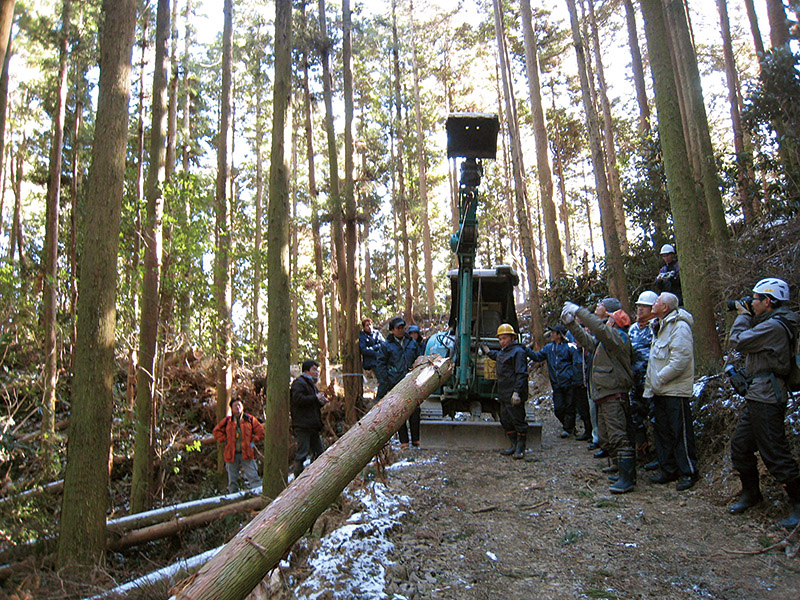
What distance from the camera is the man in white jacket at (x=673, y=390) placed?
6.12m

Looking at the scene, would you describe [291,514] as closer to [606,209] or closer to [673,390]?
Result: [673,390]

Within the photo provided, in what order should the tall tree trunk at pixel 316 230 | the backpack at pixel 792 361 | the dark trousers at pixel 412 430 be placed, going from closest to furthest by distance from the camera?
the backpack at pixel 792 361 < the dark trousers at pixel 412 430 < the tall tree trunk at pixel 316 230

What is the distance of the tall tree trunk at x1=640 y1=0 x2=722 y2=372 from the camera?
25.7 feet

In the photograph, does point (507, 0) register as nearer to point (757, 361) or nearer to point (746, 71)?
point (746, 71)

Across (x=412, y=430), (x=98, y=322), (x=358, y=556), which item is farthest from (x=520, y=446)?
(x=98, y=322)

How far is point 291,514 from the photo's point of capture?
145 inches

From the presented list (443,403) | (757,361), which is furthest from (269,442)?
(757,361)

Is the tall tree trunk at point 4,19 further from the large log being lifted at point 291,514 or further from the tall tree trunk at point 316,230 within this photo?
the tall tree trunk at point 316,230

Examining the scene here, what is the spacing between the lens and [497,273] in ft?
35.7

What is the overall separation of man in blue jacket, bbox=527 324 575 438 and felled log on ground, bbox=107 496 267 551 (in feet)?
17.1

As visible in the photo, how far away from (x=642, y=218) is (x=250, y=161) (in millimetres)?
22479

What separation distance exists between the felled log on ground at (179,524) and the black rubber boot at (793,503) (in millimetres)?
6298

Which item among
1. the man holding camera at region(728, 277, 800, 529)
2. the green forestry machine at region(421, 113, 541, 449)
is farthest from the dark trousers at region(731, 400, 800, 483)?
the green forestry machine at region(421, 113, 541, 449)

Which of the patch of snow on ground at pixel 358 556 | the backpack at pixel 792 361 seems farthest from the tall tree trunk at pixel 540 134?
the patch of snow on ground at pixel 358 556
